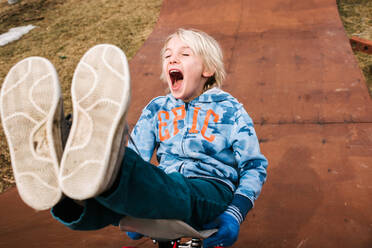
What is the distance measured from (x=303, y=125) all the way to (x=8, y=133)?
6.34ft

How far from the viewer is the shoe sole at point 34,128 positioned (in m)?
0.90

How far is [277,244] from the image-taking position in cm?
153

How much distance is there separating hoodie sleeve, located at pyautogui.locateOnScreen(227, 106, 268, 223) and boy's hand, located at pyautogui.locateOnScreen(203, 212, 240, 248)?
0.10 feet

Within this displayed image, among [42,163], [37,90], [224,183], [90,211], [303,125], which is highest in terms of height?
[37,90]

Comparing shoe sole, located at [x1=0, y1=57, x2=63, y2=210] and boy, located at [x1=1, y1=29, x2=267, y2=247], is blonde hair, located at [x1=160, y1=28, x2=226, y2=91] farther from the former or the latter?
shoe sole, located at [x1=0, y1=57, x2=63, y2=210]

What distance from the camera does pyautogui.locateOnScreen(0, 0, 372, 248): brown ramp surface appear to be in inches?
65.6

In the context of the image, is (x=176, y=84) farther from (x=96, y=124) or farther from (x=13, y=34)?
(x=13, y=34)

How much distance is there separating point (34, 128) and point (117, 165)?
266 mm

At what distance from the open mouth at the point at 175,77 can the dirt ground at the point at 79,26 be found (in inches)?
86.0

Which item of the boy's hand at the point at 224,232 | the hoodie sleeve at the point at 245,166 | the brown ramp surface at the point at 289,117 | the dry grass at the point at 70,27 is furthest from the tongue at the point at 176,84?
the dry grass at the point at 70,27

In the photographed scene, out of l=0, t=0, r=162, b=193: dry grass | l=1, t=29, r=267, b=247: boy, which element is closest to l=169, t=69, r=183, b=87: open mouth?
l=1, t=29, r=267, b=247: boy

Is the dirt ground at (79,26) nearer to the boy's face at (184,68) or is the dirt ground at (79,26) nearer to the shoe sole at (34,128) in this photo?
the boy's face at (184,68)

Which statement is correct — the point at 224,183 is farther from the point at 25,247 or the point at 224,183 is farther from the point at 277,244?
the point at 25,247

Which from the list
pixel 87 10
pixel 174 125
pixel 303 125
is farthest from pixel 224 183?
pixel 87 10
